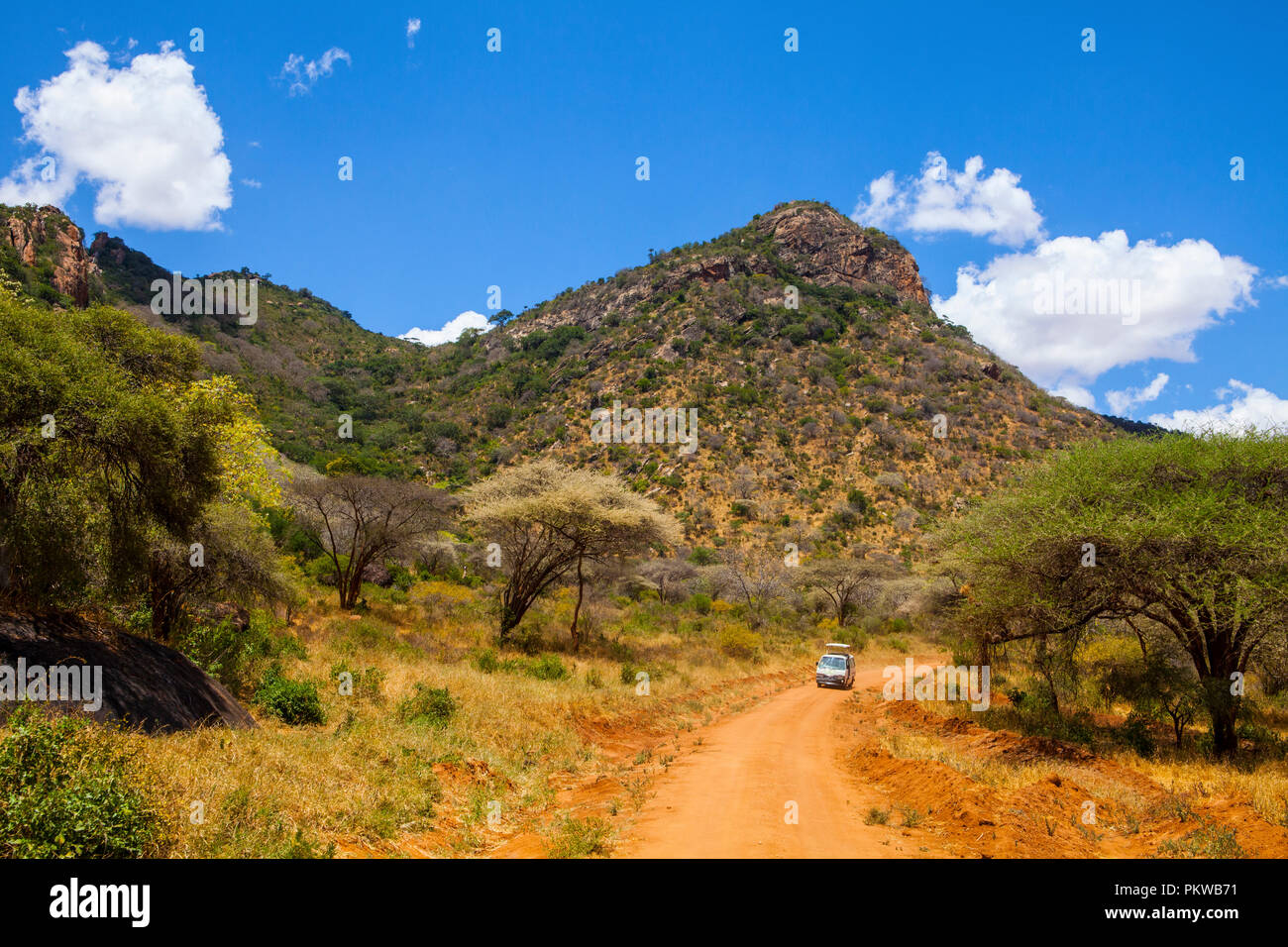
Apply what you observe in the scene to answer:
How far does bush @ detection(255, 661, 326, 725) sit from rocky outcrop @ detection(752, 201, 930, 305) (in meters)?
88.5

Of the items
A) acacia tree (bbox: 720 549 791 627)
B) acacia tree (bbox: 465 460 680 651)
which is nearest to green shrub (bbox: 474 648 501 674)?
acacia tree (bbox: 465 460 680 651)

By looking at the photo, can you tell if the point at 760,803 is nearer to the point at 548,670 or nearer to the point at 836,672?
the point at 548,670

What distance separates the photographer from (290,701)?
1059 cm

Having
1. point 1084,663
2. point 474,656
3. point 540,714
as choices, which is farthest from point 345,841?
point 1084,663

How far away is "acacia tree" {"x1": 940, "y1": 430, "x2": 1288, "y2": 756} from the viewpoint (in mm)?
10664

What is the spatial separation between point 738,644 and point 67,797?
2459 cm

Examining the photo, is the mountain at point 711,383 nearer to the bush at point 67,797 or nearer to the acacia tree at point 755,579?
the acacia tree at point 755,579

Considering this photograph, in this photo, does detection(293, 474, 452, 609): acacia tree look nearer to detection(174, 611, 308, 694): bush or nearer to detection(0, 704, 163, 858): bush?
detection(174, 611, 308, 694): bush

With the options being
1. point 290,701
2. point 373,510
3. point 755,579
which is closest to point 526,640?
point 373,510

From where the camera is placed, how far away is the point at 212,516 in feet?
42.9

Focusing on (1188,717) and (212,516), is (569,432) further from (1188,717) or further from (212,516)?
(1188,717)

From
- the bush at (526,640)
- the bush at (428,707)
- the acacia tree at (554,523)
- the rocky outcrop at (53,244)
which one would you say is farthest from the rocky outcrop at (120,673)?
the rocky outcrop at (53,244)

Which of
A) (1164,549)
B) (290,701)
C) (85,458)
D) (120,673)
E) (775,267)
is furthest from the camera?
(775,267)
